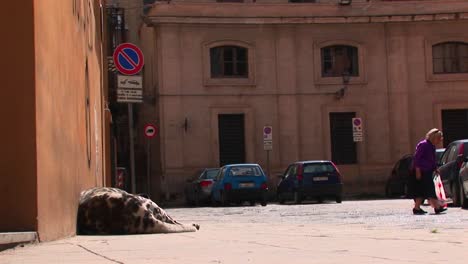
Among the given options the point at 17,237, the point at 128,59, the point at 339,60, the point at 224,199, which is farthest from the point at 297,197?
the point at 17,237

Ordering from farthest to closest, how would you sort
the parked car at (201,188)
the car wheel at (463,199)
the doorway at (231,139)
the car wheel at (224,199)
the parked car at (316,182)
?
the doorway at (231,139) < the parked car at (201,188) < the parked car at (316,182) < the car wheel at (224,199) < the car wheel at (463,199)

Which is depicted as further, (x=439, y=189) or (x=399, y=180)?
(x=399, y=180)

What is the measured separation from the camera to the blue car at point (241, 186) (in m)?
29.0

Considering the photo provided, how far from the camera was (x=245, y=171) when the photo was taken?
29.7 meters

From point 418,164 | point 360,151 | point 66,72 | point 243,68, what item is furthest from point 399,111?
point 66,72

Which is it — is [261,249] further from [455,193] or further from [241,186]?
[241,186]

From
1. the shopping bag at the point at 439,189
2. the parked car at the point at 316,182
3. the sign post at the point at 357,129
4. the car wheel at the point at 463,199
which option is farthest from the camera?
the sign post at the point at 357,129

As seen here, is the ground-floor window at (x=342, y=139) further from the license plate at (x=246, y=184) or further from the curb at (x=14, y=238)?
the curb at (x=14, y=238)

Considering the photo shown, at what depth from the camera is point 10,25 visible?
24.5 feet

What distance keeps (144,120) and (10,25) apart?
33.3 meters

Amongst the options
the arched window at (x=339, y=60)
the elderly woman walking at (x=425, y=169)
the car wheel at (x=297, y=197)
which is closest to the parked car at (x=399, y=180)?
the car wheel at (x=297, y=197)

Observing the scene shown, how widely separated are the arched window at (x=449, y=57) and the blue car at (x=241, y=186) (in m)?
14.4

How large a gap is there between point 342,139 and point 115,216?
98.0 ft

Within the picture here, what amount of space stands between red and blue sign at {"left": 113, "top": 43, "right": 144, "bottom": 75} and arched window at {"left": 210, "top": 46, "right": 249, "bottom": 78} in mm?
21864
